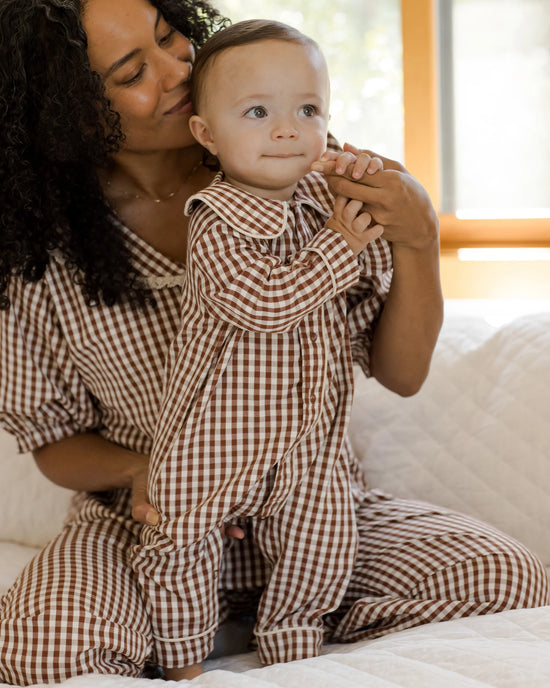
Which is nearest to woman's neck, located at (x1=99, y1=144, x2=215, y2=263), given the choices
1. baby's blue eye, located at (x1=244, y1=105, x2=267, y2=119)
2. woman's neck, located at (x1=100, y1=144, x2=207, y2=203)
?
woman's neck, located at (x1=100, y1=144, x2=207, y2=203)

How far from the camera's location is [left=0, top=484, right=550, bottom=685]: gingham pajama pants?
110 cm

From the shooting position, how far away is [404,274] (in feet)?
4.01

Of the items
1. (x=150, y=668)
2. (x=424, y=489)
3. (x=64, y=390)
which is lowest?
(x=150, y=668)

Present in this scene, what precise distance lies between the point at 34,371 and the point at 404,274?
584mm

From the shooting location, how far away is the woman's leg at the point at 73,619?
42.9 inches

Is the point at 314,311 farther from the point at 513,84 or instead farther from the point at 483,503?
the point at 513,84

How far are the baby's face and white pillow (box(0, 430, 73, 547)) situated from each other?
82 centimetres

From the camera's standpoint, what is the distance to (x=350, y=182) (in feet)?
3.60

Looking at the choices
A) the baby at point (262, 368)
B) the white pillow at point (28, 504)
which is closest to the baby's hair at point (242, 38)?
the baby at point (262, 368)

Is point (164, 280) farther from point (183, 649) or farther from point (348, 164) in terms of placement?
point (183, 649)

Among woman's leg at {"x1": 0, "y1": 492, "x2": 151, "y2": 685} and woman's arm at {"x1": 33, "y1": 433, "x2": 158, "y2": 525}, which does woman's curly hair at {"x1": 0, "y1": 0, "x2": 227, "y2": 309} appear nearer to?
woman's arm at {"x1": 33, "y1": 433, "x2": 158, "y2": 525}

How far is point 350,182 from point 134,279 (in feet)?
1.25

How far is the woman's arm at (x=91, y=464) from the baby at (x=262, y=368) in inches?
6.3

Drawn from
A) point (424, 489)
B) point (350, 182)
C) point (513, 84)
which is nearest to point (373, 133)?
point (513, 84)
